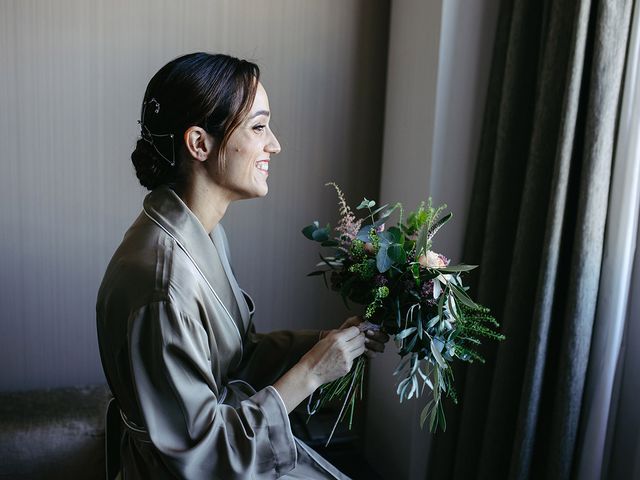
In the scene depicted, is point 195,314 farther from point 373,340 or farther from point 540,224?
point 540,224

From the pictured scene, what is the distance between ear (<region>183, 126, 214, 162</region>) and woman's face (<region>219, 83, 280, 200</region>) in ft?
0.14

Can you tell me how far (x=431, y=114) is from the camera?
2172mm

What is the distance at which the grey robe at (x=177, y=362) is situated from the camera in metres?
1.28

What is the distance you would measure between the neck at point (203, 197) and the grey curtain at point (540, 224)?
854 millimetres

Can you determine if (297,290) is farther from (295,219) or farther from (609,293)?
(609,293)

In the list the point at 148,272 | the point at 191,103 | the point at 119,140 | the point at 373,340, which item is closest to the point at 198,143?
the point at 191,103

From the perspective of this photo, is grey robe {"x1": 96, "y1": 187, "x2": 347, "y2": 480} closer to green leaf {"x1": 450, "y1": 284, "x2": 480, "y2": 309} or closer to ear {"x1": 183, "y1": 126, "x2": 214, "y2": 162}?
ear {"x1": 183, "y1": 126, "x2": 214, "y2": 162}

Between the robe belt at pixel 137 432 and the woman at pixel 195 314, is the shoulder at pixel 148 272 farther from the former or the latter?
the robe belt at pixel 137 432

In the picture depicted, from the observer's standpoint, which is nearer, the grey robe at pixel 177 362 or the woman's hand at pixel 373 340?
the grey robe at pixel 177 362

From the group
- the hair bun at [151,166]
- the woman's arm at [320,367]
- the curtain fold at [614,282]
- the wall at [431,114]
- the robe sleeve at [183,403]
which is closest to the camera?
the robe sleeve at [183,403]

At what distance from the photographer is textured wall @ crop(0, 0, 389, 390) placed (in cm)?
217

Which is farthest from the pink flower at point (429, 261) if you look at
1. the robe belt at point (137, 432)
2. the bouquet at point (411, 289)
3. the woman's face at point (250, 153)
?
the robe belt at point (137, 432)

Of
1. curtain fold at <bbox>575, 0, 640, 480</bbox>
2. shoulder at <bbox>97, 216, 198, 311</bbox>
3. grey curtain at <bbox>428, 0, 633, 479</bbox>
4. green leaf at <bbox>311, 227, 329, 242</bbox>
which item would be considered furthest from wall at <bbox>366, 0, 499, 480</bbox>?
shoulder at <bbox>97, 216, 198, 311</bbox>

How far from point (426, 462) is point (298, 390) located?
1083mm
